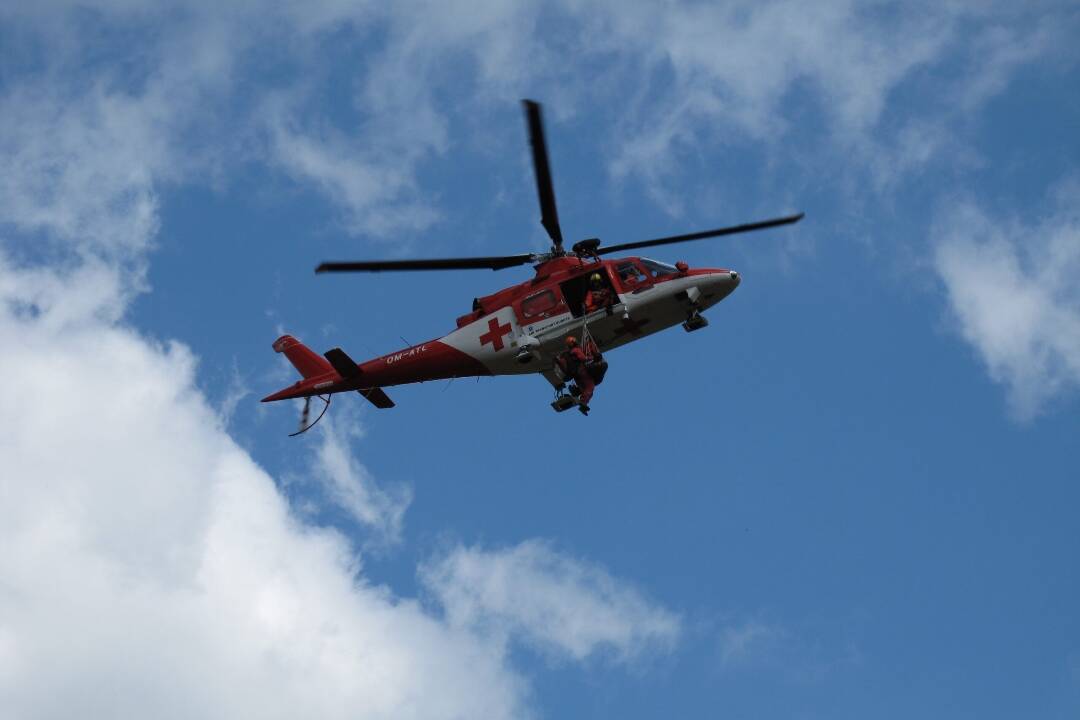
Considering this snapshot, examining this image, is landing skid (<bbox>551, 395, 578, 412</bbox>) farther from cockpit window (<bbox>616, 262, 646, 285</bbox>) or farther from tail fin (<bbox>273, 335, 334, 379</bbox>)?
tail fin (<bbox>273, 335, 334, 379</bbox>)

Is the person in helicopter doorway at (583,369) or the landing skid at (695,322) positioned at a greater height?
the landing skid at (695,322)

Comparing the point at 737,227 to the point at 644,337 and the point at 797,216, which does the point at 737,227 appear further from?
the point at 644,337

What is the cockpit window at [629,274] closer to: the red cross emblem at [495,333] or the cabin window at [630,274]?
the cabin window at [630,274]

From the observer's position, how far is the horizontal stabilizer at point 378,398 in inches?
1800

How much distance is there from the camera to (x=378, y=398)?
45.9 m

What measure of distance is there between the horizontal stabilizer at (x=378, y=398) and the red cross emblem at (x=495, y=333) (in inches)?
185

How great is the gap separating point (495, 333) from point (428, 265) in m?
4.96

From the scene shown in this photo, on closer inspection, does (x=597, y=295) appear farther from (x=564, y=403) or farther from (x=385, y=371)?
(x=385, y=371)

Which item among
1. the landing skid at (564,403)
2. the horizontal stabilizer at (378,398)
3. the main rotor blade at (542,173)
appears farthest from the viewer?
the horizontal stabilizer at (378,398)

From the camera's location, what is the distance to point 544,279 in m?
43.1

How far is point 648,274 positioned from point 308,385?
43.2ft

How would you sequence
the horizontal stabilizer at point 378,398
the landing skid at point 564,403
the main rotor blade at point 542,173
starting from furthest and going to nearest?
the horizontal stabilizer at point 378,398 < the landing skid at point 564,403 < the main rotor blade at point 542,173

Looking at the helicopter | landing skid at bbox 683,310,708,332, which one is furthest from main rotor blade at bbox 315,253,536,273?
landing skid at bbox 683,310,708,332

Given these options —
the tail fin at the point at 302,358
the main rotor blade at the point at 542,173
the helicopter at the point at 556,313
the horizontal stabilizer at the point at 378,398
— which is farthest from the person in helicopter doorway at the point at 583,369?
the tail fin at the point at 302,358
